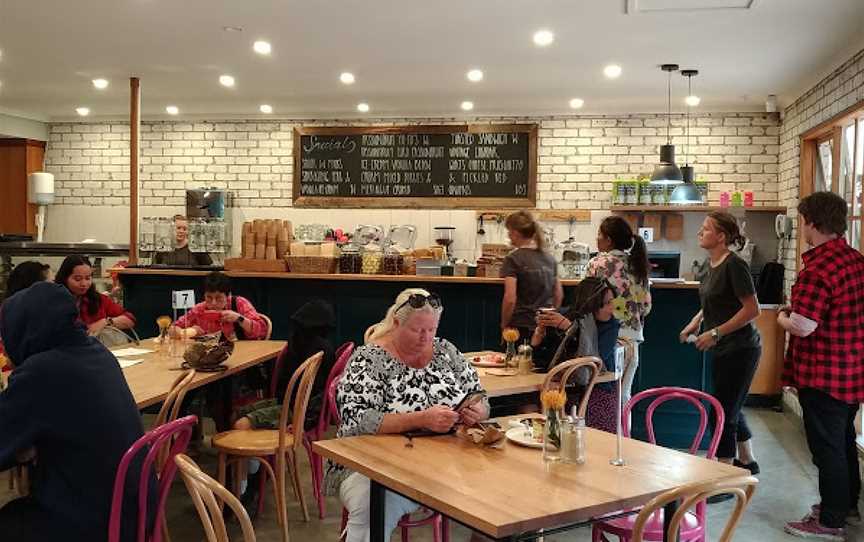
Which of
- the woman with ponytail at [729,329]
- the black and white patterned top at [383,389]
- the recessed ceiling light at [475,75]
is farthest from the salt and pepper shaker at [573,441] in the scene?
the recessed ceiling light at [475,75]

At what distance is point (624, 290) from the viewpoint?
205 inches

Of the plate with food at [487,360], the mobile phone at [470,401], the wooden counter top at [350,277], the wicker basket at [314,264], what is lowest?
the plate with food at [487,360]

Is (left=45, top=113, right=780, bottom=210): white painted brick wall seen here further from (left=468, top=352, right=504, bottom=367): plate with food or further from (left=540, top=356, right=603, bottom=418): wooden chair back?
(left=540, top=356, right=603, bottom=418): wooden chair back

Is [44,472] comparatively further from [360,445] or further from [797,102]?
[797,102]

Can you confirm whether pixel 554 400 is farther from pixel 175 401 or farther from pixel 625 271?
pixel 625 271

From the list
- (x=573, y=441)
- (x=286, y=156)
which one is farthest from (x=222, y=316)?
(x=286, y=156)

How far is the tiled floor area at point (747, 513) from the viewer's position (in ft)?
13.3

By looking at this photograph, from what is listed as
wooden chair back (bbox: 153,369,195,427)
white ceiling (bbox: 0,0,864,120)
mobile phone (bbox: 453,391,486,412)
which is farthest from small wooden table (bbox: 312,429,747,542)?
white ceiling (bbox: 0,0,864,120)

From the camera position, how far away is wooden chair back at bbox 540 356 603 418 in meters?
3.77

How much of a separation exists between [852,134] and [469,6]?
3102 mm

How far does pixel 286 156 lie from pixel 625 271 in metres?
5.01

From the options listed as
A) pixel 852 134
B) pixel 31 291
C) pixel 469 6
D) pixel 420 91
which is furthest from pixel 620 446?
pixel 420 91

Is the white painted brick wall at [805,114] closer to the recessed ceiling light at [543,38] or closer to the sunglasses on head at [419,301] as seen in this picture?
the recessed ceiling light at [543,38]

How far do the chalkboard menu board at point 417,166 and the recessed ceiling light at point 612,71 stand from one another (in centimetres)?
194
